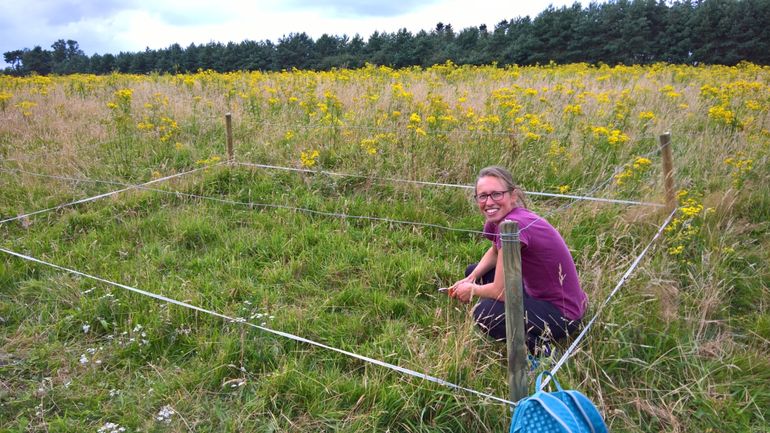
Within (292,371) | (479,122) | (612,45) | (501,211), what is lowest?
(292,371)

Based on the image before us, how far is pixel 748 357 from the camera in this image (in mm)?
2725

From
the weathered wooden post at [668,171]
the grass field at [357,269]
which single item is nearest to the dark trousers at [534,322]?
the grass field at [357,269]

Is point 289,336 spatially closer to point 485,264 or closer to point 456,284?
point 456,284

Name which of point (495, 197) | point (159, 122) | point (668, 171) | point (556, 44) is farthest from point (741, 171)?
point (556, 44)

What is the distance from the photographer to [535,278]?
2797mm

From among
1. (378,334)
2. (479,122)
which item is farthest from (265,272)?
(479,122)

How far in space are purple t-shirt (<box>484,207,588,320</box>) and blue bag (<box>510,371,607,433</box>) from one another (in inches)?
36.7

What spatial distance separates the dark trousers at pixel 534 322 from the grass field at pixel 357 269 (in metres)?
0.10

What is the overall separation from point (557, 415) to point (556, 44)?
30965mm

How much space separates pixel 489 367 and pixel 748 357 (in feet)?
4.47

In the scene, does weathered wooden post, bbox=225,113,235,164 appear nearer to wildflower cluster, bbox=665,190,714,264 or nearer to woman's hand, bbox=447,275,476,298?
woman's hand, bbox=447,275,476,298

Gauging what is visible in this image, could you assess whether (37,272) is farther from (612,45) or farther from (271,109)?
(612,45)

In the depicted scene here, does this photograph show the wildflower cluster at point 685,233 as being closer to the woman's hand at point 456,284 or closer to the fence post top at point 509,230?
the woman's hand at point 456,284

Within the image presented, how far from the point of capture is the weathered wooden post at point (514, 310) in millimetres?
2121
